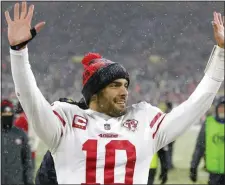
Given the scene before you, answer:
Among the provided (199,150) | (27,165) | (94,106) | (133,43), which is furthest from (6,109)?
(133,43)

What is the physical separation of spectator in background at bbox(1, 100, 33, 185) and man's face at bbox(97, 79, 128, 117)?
12.9 feet

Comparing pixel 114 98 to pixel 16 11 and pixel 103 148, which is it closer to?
pixel 103 148

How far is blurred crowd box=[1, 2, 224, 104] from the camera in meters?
25.5

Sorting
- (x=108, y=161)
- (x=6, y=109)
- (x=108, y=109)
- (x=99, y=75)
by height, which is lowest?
(x=6, y=109)

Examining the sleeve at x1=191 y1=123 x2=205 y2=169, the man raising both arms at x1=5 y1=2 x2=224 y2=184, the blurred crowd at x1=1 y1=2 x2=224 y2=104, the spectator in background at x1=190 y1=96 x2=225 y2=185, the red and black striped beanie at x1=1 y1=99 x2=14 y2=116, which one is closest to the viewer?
the man raising both arms at x1=5 y1=2 x2=224 y2=184

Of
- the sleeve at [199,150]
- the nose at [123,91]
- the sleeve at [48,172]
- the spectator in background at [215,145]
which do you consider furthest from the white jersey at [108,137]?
the sleeve at [199,150]

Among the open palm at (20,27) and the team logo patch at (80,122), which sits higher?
the open palm at (20,27)

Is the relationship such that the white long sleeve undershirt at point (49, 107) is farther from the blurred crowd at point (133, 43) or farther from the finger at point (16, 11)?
the blurred crowd at point (133, 43)

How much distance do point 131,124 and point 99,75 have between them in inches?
11.9

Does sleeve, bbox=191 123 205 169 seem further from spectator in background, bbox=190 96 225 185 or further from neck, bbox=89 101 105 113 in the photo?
neck, bbox=89 101 105 113

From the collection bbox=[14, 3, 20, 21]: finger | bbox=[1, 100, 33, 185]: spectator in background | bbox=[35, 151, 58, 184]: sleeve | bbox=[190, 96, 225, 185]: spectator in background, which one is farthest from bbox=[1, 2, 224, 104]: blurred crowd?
bbox=[14, 3, 20, 21]: finger

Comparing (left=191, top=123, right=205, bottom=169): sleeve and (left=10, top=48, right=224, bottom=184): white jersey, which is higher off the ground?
(left=10, top=48, right=224, bottom=184): white jersey

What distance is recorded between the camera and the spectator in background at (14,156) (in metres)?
7.01

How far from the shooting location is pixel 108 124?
3135 mm
